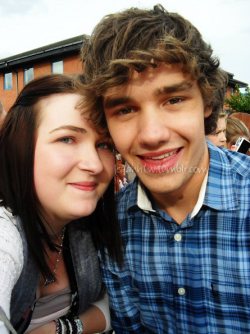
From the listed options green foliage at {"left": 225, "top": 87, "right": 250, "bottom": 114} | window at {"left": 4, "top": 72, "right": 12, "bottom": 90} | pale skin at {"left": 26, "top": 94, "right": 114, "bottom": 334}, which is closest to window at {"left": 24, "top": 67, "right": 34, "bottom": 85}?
window at {"left": 4, "top": 72, "right": 12, "bottom": 90}

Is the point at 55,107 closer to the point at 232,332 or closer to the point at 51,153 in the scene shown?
the point at 51,153

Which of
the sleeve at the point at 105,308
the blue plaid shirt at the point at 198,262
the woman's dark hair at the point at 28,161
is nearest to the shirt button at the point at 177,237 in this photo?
the blue plaid shirt at the point at 198,262

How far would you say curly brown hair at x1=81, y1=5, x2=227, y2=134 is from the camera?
61.8 inches

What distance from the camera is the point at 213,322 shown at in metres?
1.66

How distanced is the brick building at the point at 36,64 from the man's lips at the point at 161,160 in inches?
739

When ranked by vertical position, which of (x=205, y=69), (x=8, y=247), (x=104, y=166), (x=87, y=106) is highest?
(x=205, y=69)

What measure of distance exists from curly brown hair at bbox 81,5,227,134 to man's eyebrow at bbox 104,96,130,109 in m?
0.05

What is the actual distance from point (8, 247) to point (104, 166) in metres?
0.67

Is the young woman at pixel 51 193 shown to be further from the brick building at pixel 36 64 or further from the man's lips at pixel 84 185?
the brick building at pixel 36 64

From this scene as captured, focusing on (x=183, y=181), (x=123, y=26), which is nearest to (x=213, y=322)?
(x=183, y=181)

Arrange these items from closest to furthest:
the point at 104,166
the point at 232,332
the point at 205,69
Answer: the point at 232,332 → the point at 205,69 → the point at 104,166

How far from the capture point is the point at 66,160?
174 centimetres

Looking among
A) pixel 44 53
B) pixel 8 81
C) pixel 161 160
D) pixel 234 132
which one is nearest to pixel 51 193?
pixel 161 160

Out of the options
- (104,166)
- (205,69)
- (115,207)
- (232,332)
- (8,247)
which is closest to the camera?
(8,247)
